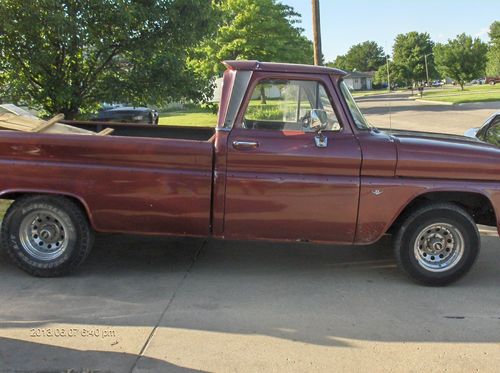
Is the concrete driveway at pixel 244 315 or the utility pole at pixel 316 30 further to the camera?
the utility pole at pixel 316 30

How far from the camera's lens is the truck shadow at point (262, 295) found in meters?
4.16

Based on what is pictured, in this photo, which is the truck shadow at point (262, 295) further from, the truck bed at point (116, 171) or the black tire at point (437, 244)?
the truck bed at point (116, 171)

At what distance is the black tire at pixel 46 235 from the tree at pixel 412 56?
86074 millimetres

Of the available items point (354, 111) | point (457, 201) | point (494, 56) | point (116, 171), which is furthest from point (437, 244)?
point (494, 56)

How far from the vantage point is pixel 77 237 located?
4996mm

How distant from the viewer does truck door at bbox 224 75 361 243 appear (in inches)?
191

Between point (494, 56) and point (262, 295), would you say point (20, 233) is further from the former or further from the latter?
point (494, 56)

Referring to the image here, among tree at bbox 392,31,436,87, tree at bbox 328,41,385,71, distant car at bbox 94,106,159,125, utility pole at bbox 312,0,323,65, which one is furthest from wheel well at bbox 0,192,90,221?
tree at bbox 328,41,385,71

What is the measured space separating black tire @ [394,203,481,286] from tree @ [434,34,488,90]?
60477mm

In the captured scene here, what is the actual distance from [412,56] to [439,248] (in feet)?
293

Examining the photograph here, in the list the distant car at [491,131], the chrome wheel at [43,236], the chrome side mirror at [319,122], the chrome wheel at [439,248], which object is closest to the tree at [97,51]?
the chrome wheel at [43,236]

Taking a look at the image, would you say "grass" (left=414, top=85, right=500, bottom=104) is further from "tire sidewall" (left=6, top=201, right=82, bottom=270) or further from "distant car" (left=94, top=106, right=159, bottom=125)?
"tire sidewall" (left=6, top=201, right=82, bottom=270)

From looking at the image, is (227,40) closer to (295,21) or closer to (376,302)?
(295,21)

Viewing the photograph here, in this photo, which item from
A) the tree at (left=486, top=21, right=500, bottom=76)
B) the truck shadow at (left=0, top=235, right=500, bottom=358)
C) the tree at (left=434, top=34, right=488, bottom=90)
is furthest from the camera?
the tree at (left=486, top=21, right=500, bottom=76)
